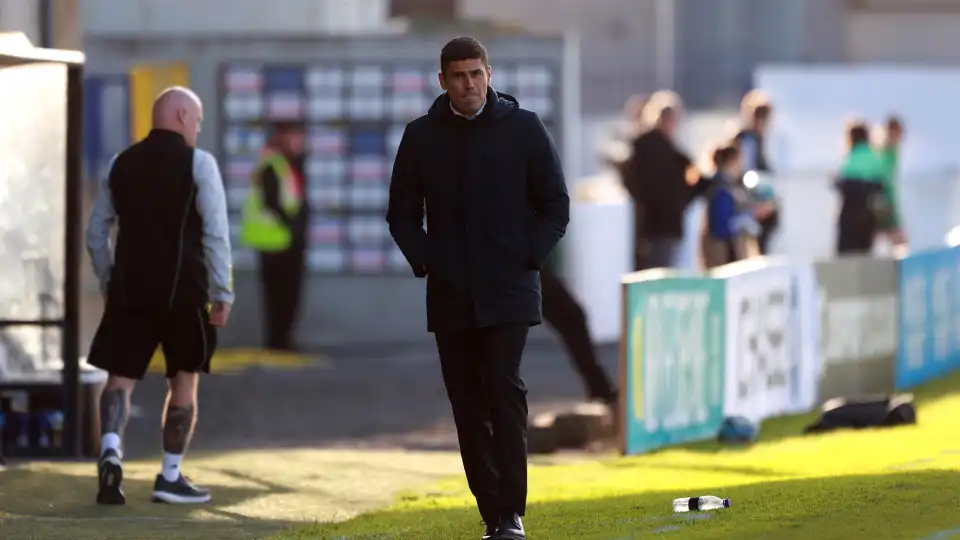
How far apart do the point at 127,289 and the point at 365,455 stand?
301cm

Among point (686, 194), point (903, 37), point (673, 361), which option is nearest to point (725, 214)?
point (686, 194)

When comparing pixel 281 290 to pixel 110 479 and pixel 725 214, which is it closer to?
pixel 725 214

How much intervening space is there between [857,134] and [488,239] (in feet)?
47.7

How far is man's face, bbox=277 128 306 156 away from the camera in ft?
66.5

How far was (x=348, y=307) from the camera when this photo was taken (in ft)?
72.8

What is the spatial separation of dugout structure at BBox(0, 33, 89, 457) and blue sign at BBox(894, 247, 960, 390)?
6.61 m

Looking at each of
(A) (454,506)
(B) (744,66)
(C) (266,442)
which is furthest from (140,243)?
(B) (744,66)

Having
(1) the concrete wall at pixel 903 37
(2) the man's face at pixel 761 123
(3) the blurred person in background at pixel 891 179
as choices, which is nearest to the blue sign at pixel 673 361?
(2) the man's face at pixel 761 123

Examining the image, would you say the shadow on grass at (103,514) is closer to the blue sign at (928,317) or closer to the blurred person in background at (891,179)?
the blue sign at (928,317)

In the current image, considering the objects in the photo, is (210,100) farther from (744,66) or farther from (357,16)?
(744,66)

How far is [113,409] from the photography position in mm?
10336

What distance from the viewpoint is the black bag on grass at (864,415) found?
13.9m

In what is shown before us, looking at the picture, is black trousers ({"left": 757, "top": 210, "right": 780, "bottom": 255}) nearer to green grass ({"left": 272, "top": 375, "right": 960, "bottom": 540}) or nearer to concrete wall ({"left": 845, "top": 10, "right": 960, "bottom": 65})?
green grass ({"left": 272, "top": 375, "right": 960, "bottom": 540})

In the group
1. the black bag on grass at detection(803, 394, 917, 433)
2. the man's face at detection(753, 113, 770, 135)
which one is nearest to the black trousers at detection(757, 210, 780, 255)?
the man's face at detection(753, 113, 770, 135)
